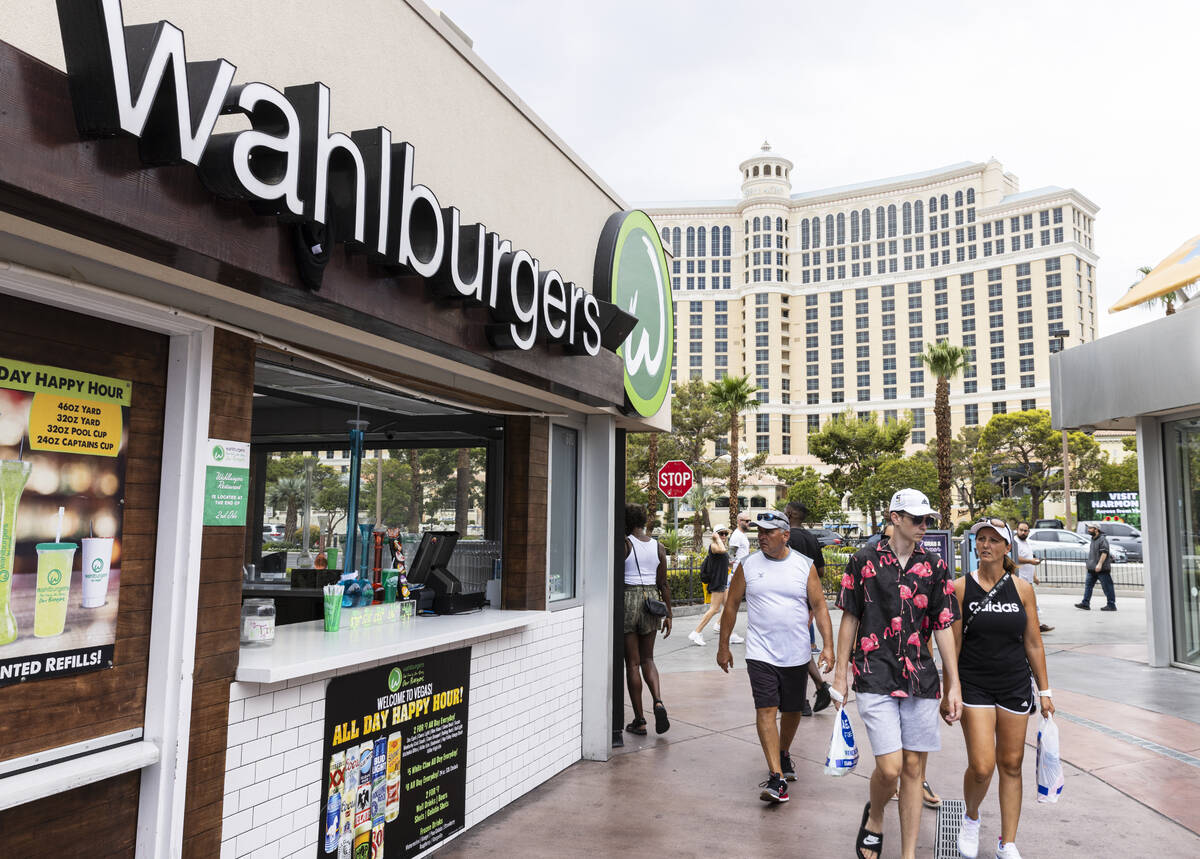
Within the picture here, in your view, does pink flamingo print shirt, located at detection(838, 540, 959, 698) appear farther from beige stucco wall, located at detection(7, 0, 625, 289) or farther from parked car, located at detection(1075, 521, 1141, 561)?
parked car, located at detection(1075, 521, 1141, 561)

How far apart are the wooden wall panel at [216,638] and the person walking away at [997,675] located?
3.38 m

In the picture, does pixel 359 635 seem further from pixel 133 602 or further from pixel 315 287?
pixel 315 287

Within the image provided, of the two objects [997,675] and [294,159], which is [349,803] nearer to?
[294,159]

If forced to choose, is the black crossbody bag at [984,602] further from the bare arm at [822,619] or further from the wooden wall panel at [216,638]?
the wooden wall panel at [216,638]

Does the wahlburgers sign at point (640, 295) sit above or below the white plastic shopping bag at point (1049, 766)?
above

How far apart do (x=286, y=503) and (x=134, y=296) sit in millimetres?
5613

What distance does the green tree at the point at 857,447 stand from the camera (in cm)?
4809

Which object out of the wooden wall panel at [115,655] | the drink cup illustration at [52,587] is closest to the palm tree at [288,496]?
the wooden wall panel at [115,655]

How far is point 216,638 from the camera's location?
10.7 feet

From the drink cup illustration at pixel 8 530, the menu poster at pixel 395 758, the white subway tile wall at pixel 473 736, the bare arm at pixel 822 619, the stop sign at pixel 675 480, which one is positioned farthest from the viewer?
the stop sign at pixel 675 480

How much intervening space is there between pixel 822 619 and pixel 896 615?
1.12 metres

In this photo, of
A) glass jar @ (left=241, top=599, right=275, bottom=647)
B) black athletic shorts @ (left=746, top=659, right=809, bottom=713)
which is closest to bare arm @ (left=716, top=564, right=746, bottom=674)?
black athletic shorts @ (left=746, top=659, right=809, bottom=713)

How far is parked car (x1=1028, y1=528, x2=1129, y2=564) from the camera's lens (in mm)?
26078

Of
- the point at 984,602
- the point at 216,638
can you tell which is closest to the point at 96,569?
the point at 216,638
